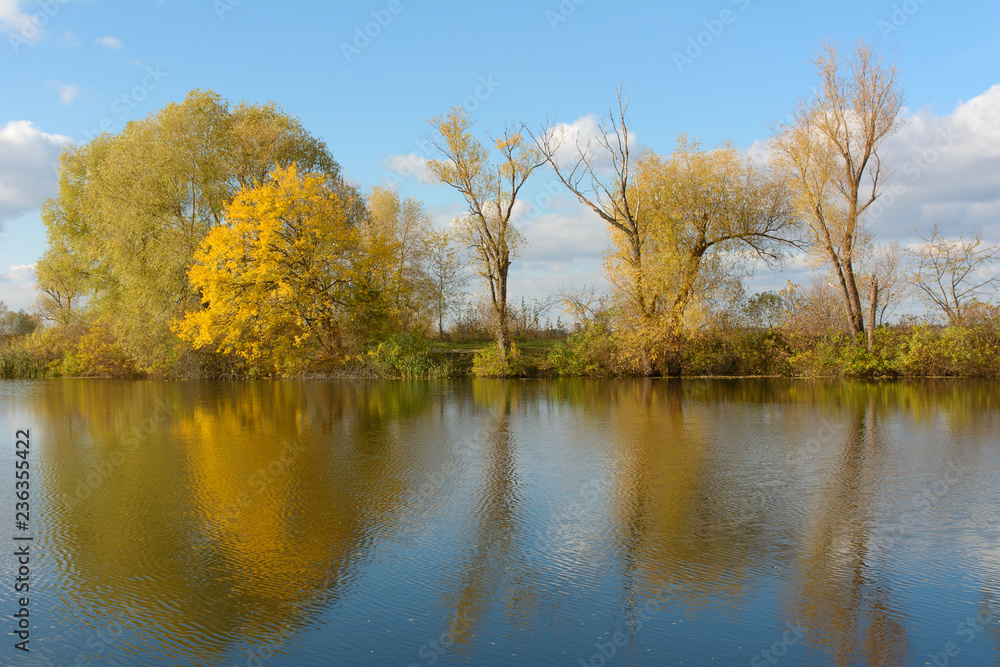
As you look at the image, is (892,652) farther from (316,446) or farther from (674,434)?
(316,446)

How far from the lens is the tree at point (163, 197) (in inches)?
1201

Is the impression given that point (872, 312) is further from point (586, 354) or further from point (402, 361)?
point (402, 361)

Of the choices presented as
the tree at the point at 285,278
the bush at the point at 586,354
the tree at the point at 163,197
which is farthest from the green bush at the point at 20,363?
the bush at the point at 586,354

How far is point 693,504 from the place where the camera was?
722 cm

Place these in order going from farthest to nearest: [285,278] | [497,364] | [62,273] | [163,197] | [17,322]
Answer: [17,322], [62,273], [163,197], [497,364], [285,278]

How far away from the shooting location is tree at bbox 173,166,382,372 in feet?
87.9

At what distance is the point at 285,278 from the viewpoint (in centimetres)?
2748

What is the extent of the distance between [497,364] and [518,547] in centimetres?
2175

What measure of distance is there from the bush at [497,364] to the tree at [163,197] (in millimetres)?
11418

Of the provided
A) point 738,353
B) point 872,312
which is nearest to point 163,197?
point 738,353

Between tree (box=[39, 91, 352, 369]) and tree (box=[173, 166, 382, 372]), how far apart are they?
248cm

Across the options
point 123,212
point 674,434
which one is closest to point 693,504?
point 674,434

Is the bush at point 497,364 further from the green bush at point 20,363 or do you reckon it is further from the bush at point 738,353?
the green bush at point 20,363

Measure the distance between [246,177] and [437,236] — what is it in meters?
10.4
